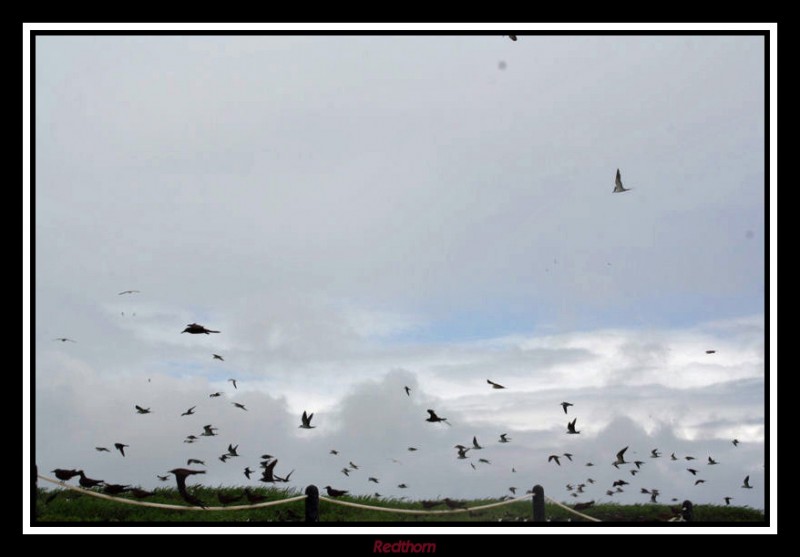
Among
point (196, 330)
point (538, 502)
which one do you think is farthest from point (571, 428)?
point (196, 330)

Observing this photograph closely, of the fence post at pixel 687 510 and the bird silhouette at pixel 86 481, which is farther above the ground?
the bird silhouette at pixel 86 481

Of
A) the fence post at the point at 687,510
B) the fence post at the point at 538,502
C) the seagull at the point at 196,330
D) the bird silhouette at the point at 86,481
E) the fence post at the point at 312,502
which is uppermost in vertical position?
the seagull at the point at 196,330

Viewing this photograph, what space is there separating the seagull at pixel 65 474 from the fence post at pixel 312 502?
4008mm

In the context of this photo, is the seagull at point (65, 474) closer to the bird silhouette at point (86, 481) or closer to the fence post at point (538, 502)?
the bird silhouette at point (86, 481)

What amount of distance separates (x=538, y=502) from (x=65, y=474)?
8.92 meters

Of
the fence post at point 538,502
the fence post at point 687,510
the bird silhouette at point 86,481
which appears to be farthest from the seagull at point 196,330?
the fence post at point 687,510

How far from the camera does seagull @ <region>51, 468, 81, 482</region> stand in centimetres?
1283

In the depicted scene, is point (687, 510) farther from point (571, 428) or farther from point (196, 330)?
point (196, 330)

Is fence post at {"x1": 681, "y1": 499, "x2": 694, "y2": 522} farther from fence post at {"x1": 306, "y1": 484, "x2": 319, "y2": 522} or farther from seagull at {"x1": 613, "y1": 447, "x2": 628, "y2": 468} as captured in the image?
fence post at {"x1": 306, "y1": 484, "x2": 319, "y2": 522}

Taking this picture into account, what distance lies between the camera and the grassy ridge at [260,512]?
15039mm

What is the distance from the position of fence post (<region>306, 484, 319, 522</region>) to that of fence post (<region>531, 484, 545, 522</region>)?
177 inches
